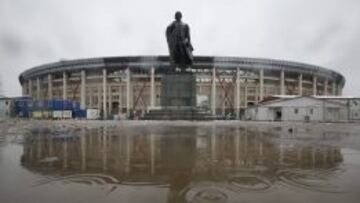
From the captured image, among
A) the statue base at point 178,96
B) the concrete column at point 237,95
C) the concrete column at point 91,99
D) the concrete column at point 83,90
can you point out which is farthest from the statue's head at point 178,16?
the concrete column at point 91,99

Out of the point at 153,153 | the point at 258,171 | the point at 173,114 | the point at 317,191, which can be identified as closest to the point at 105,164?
the point at 153,153

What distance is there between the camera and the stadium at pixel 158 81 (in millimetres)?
53250

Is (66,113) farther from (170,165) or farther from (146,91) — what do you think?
(170,165)

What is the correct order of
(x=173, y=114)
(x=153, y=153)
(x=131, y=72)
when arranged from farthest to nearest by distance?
(x=131, y=72)
(x=173, y=114)
(x=153, y=153)

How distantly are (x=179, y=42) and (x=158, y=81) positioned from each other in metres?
37.2

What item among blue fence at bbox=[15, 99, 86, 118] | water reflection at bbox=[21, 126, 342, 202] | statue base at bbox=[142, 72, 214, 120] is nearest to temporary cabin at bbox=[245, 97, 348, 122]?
statue base at bbox=[142, 72, 214, 120]

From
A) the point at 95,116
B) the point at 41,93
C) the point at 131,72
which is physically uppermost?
the point at 131,72

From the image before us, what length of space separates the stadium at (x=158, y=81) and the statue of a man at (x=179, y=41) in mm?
33697

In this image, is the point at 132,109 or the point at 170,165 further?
the point at 132,109

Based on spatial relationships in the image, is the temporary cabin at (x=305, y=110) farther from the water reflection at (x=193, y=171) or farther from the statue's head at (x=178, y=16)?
the water reflection at (x=193, y=171)

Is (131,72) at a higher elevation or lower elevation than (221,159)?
higher

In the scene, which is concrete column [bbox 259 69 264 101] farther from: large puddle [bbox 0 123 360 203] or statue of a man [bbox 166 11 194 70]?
large puddle [bbox 0 123 360 203]

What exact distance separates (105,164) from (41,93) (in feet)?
227

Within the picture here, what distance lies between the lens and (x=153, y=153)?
4316 millimetres
